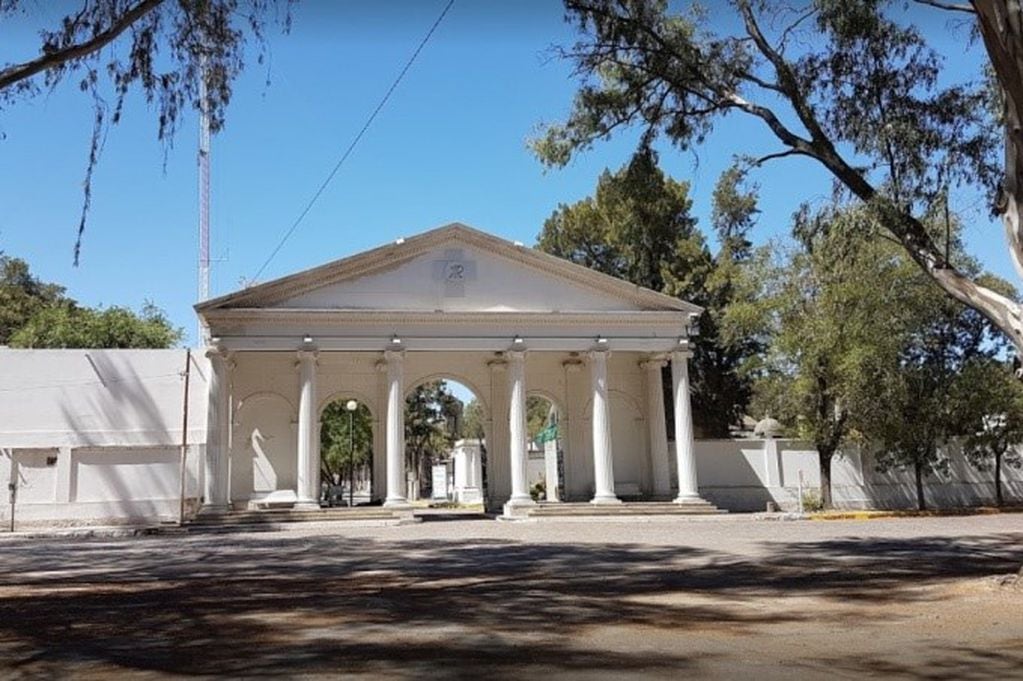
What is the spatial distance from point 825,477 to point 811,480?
3.85ft

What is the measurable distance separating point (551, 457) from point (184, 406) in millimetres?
12741

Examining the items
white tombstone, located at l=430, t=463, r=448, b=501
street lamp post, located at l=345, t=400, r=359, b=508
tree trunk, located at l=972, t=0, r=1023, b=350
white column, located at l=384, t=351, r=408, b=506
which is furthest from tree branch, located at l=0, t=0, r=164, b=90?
white tombstone, located at l=430, t=463, r=448, b=501

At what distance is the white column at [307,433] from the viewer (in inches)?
1001

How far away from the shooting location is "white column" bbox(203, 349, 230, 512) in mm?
24656

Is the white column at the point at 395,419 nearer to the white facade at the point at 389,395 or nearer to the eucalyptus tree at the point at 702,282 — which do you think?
the white facade at the point at 389,395

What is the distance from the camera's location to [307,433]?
25797mm

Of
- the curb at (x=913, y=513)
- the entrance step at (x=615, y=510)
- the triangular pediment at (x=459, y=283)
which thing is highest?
the triangular pediment at (x=459, y=283)

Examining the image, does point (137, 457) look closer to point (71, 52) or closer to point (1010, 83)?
point (71, 52)

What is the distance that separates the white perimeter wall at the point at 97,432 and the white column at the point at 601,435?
11533mm

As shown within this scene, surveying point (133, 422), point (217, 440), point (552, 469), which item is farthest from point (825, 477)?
point (133, 422)

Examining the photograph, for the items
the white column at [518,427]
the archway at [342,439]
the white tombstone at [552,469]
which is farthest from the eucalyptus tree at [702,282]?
the archway at [342,439]

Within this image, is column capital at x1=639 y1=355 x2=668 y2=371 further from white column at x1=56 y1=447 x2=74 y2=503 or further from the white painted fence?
white column at x1=56 y1=447 x2=74 y2=503

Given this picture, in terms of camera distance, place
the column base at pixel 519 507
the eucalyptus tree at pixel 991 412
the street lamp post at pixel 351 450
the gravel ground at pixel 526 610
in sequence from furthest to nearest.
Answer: the street lamp post at pixel 351 450 → the eucalyptus tree at pixel 991 412 → the column base at pixel 519 507 → the gravel ground at pixel 526 610

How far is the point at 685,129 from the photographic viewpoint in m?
13.6
